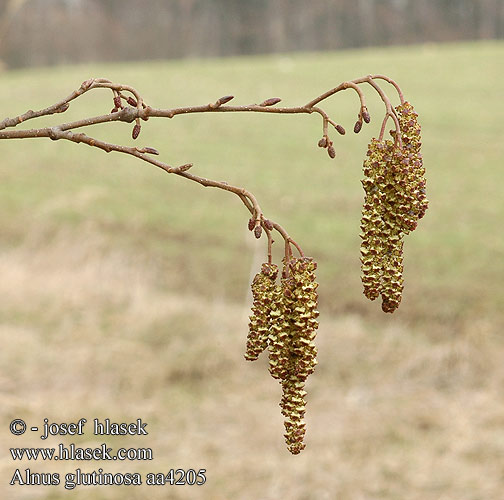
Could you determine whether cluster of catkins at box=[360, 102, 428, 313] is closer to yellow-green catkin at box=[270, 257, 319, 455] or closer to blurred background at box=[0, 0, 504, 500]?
yellow-green catkin at box=[270, 257, 319, 455]

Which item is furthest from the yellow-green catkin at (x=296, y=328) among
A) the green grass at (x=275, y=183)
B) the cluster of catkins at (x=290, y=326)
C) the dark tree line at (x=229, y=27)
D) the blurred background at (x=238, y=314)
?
the dark tree line at (x=229, y=27)

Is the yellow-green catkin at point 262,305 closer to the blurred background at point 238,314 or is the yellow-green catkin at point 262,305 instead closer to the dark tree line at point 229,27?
the blurred background at point 238,314

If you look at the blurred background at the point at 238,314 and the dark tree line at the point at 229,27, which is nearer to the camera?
the blurred background at the point at 238,314

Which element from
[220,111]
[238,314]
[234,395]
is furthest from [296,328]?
[238,314]

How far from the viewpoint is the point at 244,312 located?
29.2 ft

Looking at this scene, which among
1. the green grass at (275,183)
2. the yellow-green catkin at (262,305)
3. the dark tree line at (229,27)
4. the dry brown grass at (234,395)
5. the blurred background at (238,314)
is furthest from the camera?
the dark tree line at (229,27)

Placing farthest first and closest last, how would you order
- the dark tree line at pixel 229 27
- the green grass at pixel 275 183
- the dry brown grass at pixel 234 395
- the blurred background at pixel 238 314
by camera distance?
the dark tree line at pixel 229 27 < the green grass at pixel 275 183 < the blurred background at pixel 238 314 < the dry brown grass at pixel 234 395

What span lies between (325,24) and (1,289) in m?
29.6

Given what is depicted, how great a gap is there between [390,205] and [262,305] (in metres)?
0.24

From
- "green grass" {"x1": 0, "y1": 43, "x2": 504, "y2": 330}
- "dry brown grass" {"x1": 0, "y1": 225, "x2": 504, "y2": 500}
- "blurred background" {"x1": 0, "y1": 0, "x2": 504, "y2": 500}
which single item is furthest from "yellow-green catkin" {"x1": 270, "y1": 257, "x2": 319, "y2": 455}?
"green grass" {"x1": 0, "y1": 43, "x2": 504, "y2": 330}

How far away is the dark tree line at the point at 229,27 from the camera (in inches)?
1248

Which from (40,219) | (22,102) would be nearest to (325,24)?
(22,102)

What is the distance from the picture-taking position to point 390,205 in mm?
→ 1216

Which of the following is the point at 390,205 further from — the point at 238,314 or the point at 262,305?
the point at 238,314
